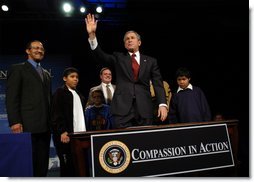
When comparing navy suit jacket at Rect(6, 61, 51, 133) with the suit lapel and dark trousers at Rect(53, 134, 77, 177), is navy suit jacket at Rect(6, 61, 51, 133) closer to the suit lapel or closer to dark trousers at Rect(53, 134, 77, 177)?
the suit lapel

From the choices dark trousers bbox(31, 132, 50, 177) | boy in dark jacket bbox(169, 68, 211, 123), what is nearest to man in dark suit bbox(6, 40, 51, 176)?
dark trousers bbox(31, 132, 50, 177)

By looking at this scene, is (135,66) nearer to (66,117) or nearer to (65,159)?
(66,117)

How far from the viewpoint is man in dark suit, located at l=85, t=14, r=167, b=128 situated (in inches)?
105

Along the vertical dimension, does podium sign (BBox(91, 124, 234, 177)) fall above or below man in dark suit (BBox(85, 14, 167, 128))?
below

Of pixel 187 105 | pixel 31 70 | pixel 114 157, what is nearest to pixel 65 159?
pixel 114 157

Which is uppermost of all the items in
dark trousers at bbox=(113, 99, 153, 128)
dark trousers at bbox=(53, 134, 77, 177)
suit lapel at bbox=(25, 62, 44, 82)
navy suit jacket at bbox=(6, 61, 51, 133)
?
suit lapel at bbox=(25, 62, 44, 82)

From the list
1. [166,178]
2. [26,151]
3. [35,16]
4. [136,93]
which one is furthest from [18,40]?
[166,178]

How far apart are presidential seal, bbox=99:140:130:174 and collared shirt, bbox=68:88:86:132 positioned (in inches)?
30.2

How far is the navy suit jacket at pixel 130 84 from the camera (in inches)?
106

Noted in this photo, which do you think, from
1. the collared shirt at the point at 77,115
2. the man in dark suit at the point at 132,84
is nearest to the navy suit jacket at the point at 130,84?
the man in dark suit at the point at 132,84

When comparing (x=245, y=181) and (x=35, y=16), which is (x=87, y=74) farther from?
(x=245, y=181)

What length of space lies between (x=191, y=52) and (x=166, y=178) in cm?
185

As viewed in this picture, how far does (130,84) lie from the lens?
274 cm

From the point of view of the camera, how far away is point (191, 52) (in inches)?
153
